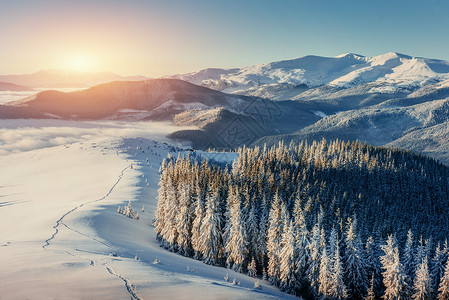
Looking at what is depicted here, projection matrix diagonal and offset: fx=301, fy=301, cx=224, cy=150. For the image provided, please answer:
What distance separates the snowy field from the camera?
24.5 metres

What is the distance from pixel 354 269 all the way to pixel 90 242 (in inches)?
1568

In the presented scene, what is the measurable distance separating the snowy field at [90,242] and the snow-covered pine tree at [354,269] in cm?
1313

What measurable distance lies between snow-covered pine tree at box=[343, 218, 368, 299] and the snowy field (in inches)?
517

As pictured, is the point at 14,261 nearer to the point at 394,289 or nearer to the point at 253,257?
the point at 253,257

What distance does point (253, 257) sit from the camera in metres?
53.2

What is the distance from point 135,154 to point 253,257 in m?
100

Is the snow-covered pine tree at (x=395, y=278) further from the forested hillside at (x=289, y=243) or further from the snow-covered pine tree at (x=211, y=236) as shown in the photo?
the snow-covered pine tree at (x=211, y=236)

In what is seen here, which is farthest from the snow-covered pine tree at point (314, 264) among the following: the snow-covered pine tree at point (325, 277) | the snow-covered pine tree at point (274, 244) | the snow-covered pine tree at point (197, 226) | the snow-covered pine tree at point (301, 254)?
the snow-covered pine tree at point (197, 226)

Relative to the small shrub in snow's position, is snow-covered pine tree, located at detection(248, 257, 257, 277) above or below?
below

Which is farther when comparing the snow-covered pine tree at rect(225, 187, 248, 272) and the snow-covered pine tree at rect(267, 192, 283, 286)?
the snow-covered pine tree at rect(225, 187, 248, 272)

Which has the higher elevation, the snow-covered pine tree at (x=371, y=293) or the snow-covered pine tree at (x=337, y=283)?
the snow-covered pine tree at (x=337, y=283)

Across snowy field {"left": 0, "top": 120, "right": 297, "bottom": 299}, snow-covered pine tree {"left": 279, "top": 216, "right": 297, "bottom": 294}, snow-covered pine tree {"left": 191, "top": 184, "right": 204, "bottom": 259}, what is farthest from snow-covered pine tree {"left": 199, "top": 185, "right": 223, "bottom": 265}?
snow-covered pine tree {"left": 279, "top": 216, "right": 297, "bottom": 294}

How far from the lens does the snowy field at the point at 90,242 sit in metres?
24.5

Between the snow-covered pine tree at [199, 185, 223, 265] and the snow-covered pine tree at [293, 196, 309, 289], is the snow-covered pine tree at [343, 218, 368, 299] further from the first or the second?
the snow-covered pine tree at [199, 185, 223, 265]
